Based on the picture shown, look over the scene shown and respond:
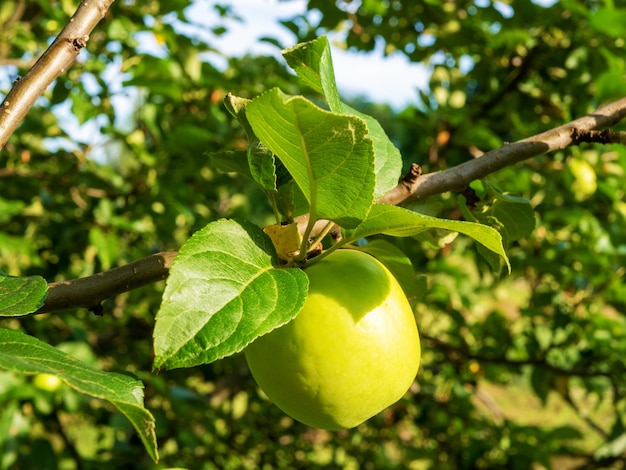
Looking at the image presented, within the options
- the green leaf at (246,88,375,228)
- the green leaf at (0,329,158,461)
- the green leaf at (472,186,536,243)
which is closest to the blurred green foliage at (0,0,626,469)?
the green leaf at (472,186,536,243)

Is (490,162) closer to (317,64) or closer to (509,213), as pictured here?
(509,213)

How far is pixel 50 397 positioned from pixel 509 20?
5.04ft

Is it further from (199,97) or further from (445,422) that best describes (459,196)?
(199,97)

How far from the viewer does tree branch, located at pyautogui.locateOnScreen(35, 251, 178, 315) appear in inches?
21.1

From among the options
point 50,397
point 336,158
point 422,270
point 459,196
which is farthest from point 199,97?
point 336,158

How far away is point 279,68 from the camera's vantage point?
2240mm

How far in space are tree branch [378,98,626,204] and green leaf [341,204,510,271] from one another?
0.11 meters

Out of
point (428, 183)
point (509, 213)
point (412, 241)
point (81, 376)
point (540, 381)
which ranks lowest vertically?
point (540, 381)

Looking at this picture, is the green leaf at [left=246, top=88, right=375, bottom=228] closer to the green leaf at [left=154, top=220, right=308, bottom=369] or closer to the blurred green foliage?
the green leaf at [left=154, top=220, right=308, bottom=369]

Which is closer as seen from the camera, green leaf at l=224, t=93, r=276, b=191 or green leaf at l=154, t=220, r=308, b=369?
green leaf at l=154, t=220, r=308, b=369

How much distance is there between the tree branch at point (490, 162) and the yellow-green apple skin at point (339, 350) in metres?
0.12

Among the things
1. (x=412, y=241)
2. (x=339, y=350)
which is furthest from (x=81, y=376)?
(x=412, y=241)

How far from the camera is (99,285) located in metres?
0.54

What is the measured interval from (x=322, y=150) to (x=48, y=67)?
0.26 m
